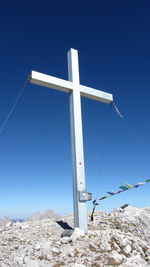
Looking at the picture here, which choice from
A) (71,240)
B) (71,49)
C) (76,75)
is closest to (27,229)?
(71,240)

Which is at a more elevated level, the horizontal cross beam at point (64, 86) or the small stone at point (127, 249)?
the horizontal cross beam at point (64, 86)

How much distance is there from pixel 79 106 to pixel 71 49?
8.13ft

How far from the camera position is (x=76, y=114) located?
7859mm

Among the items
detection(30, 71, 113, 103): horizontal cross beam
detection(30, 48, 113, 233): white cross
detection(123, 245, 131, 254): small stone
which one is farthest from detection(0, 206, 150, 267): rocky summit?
detection(30, 71, 113, 103): horizontal cross beam

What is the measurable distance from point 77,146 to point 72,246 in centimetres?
315

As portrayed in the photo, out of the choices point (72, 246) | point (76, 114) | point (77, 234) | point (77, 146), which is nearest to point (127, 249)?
point (72, 246)

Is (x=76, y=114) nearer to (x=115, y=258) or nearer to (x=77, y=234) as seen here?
(x=77, y=234)

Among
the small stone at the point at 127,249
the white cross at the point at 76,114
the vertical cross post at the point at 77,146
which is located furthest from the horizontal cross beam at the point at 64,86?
the small stone at the point at 127,249

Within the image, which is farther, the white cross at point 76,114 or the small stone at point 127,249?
the white cross at point 76,114

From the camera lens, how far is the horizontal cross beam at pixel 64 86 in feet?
24.8

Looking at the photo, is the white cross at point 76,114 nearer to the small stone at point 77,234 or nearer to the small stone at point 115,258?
the small stone at point 77,234

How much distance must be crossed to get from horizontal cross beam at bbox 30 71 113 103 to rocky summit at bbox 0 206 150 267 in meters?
4.72

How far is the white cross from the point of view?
704 cm

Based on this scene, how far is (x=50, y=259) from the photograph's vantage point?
15.3 feet
